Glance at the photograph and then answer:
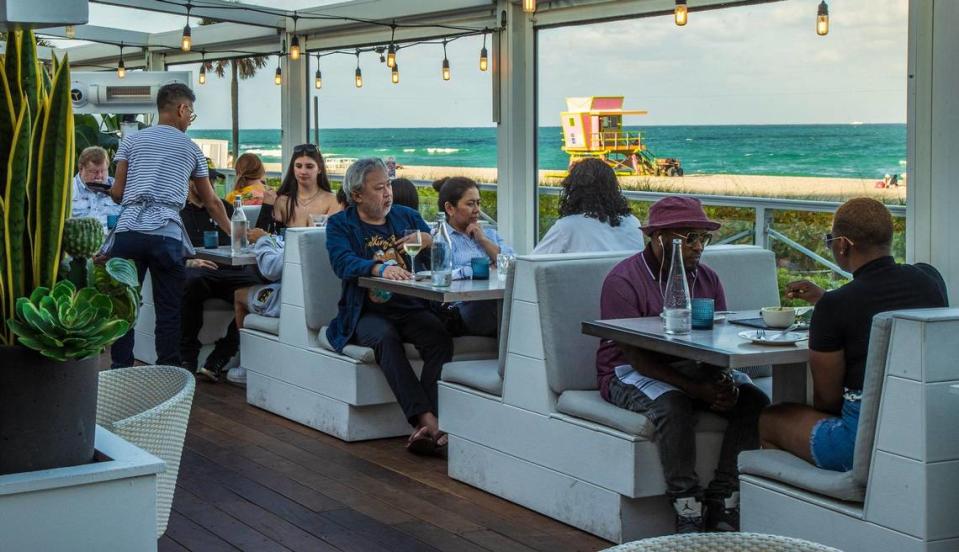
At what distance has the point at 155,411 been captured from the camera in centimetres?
266

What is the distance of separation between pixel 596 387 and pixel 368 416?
159cm

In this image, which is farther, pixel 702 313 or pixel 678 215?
pixel 678 215

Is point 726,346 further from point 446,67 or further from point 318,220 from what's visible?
point 446,67

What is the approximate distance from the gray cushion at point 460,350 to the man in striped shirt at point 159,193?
106 cm

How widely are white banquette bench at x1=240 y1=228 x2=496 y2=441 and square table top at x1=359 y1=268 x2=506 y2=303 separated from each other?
0.41 m

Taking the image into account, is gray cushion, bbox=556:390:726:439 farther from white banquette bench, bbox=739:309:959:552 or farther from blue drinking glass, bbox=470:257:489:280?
blue drinking glass, bbox=470:257:489:280

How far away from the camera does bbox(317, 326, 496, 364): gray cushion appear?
5.63 metres

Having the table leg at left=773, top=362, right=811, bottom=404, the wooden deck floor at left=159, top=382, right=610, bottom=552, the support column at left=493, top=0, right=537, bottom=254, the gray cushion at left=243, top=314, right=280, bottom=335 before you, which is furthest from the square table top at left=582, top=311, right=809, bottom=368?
the support column at left=493, top=0, right=537, bottom=254

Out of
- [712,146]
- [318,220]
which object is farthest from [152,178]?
[712,146]

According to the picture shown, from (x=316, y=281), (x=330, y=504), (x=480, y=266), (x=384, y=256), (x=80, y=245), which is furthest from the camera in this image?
(x=316, y=281)

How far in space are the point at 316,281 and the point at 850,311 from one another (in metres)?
3.25

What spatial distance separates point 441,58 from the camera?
394 inches

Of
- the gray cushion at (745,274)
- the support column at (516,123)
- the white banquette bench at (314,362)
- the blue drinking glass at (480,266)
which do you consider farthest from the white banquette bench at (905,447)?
the support column at (516,123)

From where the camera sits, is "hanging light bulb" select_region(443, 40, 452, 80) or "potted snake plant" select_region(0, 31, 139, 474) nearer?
"potted snake plant" select_region(0, 31, 139, 474)
